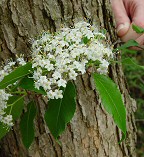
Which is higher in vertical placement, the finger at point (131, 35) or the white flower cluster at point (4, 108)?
the finger at point (131, 35)

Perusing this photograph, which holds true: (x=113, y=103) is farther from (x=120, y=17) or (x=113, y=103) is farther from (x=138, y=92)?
(x=138, y=92)

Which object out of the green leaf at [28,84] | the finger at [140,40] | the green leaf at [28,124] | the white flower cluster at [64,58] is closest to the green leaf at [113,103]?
the white flower cluster at [64,58]

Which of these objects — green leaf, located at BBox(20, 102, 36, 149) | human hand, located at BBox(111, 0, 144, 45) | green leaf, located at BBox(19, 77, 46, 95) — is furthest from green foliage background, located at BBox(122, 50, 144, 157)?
green leaf, located at BBox(19, 77, 46, 95)

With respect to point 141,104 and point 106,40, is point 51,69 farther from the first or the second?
point 141,104

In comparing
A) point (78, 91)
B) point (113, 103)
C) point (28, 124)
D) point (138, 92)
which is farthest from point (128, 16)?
point (138, 92)

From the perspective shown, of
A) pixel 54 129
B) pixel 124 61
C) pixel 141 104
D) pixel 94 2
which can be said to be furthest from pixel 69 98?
pixel 141 104

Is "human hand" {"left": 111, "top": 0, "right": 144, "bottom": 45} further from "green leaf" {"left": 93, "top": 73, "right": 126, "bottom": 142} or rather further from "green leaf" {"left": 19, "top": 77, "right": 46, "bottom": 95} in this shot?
"green leaf" {"left": 19, "top": 77, "right": 46, "bottom": 95}

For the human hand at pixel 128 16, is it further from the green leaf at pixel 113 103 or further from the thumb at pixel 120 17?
the green leaf at pixel 113 103
